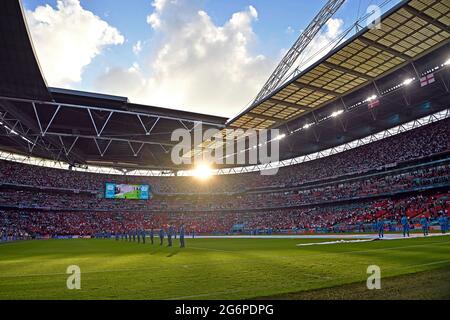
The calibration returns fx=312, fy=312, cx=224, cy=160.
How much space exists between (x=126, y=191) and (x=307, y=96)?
4384cm

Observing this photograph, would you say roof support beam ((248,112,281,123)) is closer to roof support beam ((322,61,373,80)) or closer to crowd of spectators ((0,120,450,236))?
roof support beam ((322,61,373,80))

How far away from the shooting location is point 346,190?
5041cm

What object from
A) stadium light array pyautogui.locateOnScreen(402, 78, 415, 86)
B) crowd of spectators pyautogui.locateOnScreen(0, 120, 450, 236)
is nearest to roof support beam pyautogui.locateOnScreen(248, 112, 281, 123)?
stadium light array pyautogui.locateOnScreen(402, 78, 415, 86)

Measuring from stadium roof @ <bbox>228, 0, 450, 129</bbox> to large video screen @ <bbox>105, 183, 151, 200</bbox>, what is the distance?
3487 cm

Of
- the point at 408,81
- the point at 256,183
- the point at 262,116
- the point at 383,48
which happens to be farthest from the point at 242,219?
the point at 383,48

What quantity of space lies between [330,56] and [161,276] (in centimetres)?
2105

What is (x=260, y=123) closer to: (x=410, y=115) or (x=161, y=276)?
(x=410, y=115)

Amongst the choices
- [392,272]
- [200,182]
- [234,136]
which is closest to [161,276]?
[392,272]

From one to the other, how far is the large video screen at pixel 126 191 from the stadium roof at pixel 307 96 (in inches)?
563

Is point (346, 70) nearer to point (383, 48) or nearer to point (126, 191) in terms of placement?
point (383, 48)

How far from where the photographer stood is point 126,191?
62031 millimetres

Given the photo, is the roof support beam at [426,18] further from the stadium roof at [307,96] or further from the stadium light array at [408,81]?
the stadium light array at [408,81]

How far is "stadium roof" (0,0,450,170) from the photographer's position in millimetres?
20453
